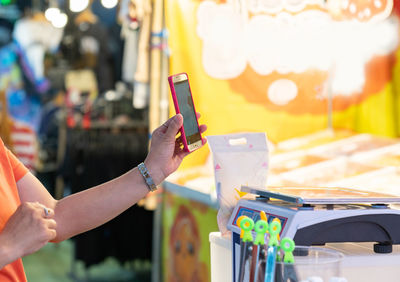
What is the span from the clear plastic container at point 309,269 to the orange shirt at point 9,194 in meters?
0.73

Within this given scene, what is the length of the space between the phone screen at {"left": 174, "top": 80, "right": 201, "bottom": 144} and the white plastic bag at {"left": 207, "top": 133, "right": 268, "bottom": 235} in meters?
0.05

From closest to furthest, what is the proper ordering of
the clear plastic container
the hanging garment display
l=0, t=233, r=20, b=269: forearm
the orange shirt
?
the clear plastic container < l=0, t=233, r=20, b=269: forearm < the orange shirt < the hanging garment display

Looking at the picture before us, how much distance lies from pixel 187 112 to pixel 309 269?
68 cm

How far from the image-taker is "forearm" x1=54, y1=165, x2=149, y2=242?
1.77 m

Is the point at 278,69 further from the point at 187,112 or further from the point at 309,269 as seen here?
the point at 309,269

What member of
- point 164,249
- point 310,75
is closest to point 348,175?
point 310,75

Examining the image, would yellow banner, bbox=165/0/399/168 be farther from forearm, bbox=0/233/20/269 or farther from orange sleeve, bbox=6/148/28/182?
forearm, bbox=0/233/20/269

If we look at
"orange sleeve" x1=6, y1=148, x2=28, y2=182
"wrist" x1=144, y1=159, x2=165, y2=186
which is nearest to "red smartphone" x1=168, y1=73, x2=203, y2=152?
"wrist" x1=144, y1=159, x2=165, y2=186

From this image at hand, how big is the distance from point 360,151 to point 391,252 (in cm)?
211

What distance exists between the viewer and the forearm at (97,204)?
1.77 meters

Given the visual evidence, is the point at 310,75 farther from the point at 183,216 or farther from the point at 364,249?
the point at 364,249

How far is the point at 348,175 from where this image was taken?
10.3ft

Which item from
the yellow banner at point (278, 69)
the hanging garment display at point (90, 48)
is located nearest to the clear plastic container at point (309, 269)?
the yellow banner at point (278, 69)

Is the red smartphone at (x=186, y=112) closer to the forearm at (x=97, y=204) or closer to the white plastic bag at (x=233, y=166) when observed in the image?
the white plastic bag at (x=233, y=166)
